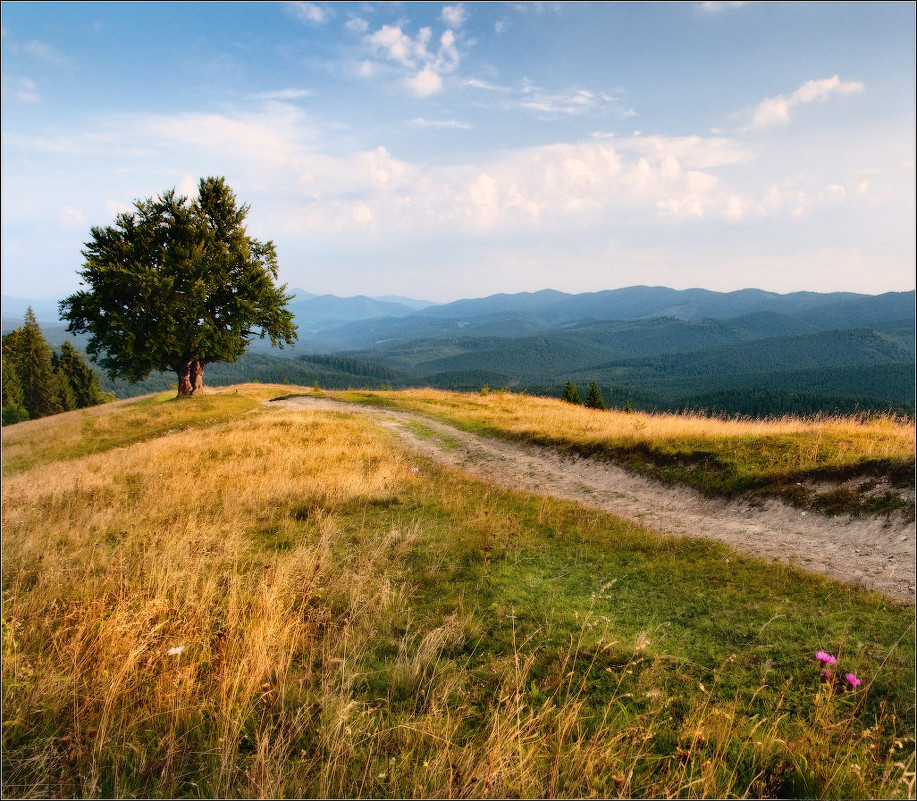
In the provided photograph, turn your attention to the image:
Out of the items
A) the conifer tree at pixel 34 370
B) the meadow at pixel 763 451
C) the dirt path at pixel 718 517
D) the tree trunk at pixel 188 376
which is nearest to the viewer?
the dirt path at pixel 718 517

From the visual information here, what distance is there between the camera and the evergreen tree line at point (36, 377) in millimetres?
62562

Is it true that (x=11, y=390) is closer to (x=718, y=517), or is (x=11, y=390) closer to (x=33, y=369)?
(x=33, y=369)

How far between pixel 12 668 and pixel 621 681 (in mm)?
5017

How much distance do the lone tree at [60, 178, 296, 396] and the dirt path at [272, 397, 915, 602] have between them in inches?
724

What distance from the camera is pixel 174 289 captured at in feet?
89.6

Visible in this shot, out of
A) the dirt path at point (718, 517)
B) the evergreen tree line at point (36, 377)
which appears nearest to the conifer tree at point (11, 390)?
the evergreen tree line at point (36, 377)

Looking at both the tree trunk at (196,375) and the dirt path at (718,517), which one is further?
the tree trunk at (196,375)

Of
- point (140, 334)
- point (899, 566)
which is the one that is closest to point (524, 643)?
point (899, 566)

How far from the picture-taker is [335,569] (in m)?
6.14

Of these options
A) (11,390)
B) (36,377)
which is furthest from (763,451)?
(11,390)

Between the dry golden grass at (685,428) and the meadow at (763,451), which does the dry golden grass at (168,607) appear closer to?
the meadow at (763,451)

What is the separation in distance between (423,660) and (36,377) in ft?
274

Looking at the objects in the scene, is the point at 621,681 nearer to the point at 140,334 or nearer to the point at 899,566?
the point at 899,566

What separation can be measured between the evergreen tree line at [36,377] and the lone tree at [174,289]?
1726 inches
